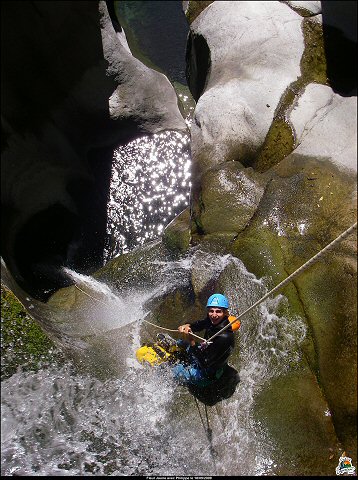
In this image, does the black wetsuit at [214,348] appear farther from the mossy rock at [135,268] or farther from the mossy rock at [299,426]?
the mossy rock at [135,268]

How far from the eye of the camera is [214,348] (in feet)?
17.2

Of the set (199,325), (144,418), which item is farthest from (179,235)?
(144,418)

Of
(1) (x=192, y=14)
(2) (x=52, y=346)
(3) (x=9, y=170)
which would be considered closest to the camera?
(2) (x=52, y=346)

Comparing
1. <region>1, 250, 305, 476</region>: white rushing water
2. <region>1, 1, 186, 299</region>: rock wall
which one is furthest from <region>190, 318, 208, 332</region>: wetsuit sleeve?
<region>1, 1, 186, 299</region>: rock wall

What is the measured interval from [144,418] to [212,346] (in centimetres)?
165

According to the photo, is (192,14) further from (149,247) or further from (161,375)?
(161,375)

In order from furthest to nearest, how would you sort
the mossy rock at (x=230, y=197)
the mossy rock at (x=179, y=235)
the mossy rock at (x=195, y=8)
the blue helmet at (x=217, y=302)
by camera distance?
the mossy rock at (x=195, y=8) < the mossy rock at (x=179, y=235) < the mossy rock at (x=230, y=197) < the blue helmet at (x=217, y=302)

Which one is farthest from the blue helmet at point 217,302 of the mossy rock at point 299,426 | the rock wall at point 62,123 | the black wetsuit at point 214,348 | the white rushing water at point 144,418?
the rock wall at point 62,123

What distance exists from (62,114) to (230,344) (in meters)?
5.81

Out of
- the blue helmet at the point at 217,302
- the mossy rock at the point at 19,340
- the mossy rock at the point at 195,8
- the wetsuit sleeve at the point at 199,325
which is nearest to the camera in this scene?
the blue helmet at the point at 217,302

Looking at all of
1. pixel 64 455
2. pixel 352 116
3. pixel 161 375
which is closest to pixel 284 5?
pixel 352 116

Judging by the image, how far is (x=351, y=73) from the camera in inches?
284

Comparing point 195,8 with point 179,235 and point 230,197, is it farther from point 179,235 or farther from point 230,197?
point 179,235

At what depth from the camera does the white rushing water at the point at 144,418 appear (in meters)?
5.27
